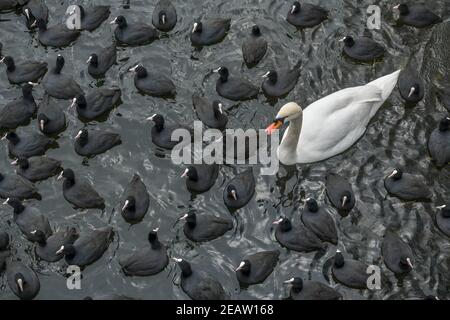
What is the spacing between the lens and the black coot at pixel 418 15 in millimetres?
19094

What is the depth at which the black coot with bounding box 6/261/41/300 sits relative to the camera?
14.9 metres

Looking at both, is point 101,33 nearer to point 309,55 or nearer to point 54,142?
point 54,142

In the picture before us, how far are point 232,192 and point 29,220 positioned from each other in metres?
3.62

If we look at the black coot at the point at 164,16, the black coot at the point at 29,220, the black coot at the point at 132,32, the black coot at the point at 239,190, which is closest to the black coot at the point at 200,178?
the black coot at the point at 239,190

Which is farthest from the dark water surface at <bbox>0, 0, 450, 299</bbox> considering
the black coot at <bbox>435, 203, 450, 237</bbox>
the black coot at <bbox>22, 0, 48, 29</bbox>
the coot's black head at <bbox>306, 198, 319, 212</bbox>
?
the coot's black head at <bbox>306, 198, 319, 212</bbox>

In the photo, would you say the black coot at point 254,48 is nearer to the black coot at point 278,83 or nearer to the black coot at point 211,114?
the black coot at point 278,83

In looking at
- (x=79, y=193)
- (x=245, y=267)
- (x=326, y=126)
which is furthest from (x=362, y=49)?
(x=79, y=193)

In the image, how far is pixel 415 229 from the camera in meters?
15.9

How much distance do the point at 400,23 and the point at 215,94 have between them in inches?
177

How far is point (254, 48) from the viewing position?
60.5 ft

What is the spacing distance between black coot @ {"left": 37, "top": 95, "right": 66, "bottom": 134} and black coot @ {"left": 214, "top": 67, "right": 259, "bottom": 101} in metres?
3.14

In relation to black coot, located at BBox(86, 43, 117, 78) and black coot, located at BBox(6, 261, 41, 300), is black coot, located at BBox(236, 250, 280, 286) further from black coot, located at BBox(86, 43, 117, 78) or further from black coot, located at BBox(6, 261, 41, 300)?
black coot, located at BBox(86, 43, 117, 78)

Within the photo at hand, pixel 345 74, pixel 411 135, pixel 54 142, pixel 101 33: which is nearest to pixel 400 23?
pixel 345 74

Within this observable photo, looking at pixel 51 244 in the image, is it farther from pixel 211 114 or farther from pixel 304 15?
pixel 304 15
